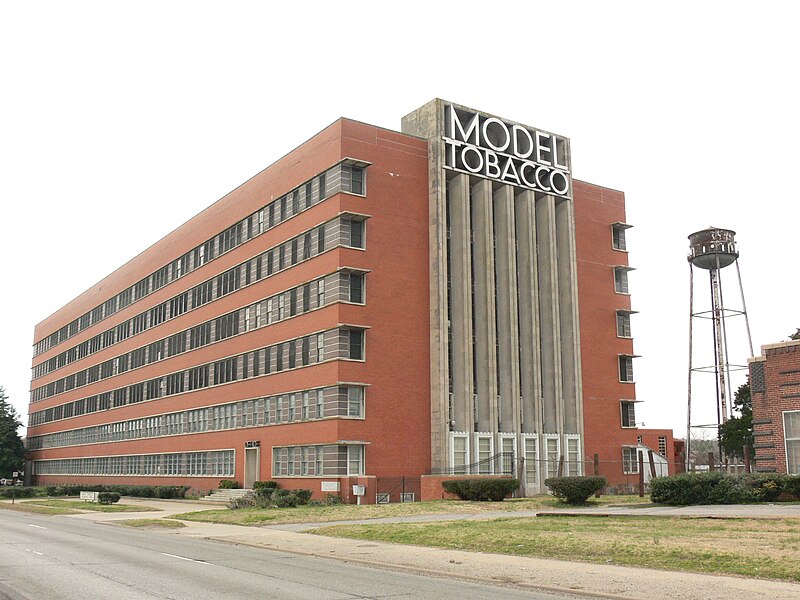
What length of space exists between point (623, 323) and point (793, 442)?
27.1 m

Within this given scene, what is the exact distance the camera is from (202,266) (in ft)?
229

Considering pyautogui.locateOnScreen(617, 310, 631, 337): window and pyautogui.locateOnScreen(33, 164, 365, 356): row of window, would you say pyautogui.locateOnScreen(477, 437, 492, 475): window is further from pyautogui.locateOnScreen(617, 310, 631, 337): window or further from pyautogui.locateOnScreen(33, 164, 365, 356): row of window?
pyautogui.locateOnScreen(33, 164, 365, 356): row of window

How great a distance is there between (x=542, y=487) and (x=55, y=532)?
31893 millimetres

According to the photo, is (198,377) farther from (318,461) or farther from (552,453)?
(552,453)

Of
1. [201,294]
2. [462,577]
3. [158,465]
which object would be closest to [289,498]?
[462,577]

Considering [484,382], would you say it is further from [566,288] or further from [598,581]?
[598,581]

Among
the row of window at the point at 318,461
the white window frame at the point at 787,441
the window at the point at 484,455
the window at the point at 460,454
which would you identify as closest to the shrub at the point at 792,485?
the white window frame at the point at 787,441

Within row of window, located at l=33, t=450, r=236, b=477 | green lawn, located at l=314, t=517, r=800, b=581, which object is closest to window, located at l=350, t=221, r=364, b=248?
row of window, located at l=33, t=450, r=236, b=477

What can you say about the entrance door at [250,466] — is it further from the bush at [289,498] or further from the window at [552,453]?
the window at [552,453]

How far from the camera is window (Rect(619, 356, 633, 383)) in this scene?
204ft

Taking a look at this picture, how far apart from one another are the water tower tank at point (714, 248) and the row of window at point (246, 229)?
95.8 feet

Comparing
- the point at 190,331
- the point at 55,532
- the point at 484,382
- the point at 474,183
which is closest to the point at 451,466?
the point at 484,382

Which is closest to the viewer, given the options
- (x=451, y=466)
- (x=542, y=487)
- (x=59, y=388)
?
(x=451, y=466)

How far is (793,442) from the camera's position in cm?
3678
